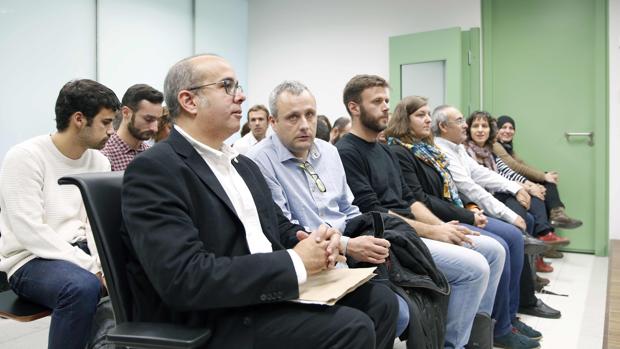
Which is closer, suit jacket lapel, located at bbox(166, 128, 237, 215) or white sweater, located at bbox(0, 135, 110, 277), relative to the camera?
suit jacket lapel, located at bbox(166, 128, 237, 215)

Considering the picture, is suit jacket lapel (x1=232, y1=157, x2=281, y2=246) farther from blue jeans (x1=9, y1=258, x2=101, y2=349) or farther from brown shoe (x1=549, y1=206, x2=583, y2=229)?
brown shoe (x1=549, y1=206, x2=583, y2=229)

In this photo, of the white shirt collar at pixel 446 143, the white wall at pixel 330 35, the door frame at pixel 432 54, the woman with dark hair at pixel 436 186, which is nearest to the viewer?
the woman with dark hair at pixel 436 186

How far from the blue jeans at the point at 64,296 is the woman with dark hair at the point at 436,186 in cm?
172

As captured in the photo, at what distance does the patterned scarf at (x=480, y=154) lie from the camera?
4.04 metres

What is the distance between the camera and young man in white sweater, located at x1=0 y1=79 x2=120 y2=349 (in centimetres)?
162

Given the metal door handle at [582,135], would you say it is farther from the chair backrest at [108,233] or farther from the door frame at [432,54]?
the chair backrest at [108,233]

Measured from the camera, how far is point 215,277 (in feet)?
3.68

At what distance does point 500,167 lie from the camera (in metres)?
4.31

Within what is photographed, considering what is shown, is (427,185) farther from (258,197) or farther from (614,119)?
(614,119)

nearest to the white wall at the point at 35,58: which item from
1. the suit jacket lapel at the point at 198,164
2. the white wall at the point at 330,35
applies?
the white wall at the point at 330,35

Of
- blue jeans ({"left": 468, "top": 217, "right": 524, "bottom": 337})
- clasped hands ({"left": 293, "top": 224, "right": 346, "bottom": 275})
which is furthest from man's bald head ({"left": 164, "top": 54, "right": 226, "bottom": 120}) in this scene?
blue jeans ({"left": 468, "top": 217, "right": 524, "bottom": 337})

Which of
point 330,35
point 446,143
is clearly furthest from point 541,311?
point 330,35

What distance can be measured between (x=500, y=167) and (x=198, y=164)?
358 cm

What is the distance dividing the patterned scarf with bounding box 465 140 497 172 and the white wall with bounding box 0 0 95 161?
3302mm
